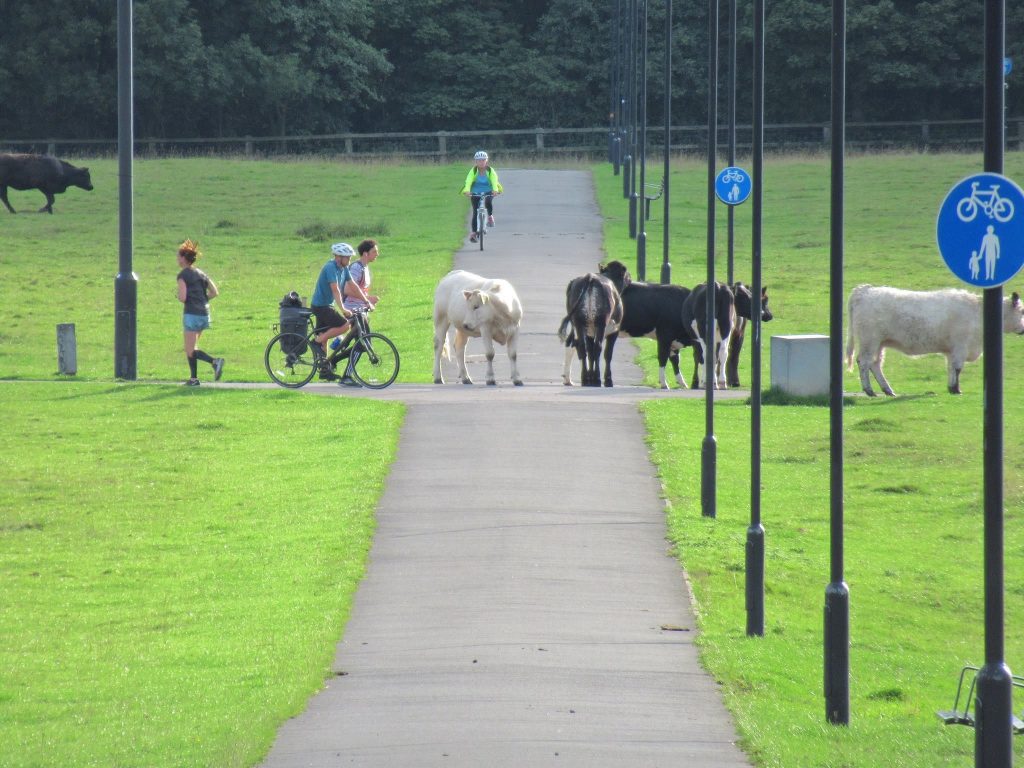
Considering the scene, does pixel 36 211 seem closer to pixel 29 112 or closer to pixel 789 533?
pixel 29 112

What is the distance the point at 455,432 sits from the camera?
20.2m

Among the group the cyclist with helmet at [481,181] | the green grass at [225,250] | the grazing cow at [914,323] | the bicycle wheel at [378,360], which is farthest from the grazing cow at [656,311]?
the cyclist with helmet at [481,181]

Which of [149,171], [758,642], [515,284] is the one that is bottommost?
[758,642]

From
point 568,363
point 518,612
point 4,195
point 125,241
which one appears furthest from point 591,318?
point 4,195

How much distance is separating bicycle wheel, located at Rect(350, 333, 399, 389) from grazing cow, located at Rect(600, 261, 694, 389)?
3281 millimetres

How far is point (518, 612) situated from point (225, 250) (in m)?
33.2

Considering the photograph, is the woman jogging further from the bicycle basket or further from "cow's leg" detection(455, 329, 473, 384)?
"cow's leg" detection(455, 329, 473, 384)

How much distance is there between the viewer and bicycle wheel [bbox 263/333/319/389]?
24.4m

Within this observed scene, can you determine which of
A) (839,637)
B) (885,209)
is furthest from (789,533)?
(885,209)

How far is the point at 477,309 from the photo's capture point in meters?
24.1

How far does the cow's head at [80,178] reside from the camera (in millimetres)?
53188

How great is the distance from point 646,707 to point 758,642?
2475mm

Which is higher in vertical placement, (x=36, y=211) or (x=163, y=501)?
(x=36, y=211)

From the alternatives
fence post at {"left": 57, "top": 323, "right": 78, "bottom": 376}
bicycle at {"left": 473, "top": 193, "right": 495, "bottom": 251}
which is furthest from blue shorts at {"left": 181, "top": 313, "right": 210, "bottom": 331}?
bicycle at {"left": 473, "top": 193, "right": 495, "bottom": 251}
